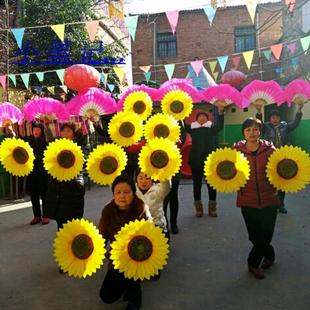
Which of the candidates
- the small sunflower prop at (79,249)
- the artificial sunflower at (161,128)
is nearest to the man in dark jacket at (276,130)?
the artificial sunflower at (161,128)

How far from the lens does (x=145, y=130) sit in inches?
150

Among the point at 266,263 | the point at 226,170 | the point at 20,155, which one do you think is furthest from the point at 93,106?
the point at 266,263

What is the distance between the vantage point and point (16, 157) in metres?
3.78

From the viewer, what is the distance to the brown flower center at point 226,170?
10.5ft

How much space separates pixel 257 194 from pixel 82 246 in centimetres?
162

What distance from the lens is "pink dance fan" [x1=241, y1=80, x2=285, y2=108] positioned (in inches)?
202

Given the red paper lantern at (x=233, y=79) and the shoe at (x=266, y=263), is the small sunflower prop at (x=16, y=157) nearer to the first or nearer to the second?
the shoe at (x=266, y=263)

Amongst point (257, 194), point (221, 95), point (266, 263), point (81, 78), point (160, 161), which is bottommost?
point (266, 263)

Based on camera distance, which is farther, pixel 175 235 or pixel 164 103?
pixel 175 235

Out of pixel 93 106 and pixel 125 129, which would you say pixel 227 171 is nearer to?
pixel 125 129

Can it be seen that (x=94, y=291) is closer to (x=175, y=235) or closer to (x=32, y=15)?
(x=175, y=235)

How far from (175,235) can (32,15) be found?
973 cm

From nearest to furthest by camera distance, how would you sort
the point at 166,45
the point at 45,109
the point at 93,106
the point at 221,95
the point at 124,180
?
the point at 124,180 → the point at 93,106 → the point at 45,109 → the point at 221,95 → the point at 166,45

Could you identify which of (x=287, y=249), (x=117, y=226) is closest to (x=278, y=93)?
(x=287, y=249)
